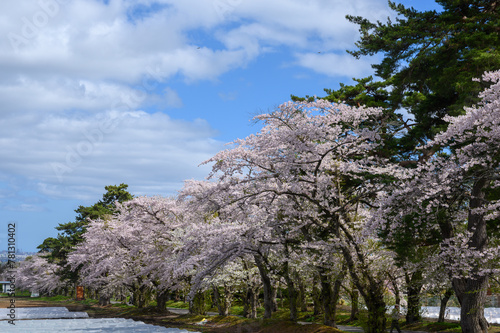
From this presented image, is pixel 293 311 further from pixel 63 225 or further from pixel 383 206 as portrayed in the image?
pixel 63 225

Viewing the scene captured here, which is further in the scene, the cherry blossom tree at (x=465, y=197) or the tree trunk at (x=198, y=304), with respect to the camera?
the tree trunk at (x=198, y=304)

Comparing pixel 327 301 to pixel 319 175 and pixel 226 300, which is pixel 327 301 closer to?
pixel 319 175

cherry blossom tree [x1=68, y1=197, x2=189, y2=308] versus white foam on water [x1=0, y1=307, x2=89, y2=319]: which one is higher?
cherry blossom tree [x1=68, y1=197, x2=189, y2=308]

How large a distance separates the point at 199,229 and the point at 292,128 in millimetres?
8453

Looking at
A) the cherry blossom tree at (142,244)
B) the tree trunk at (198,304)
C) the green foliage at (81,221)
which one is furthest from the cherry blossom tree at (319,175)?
the green foliage at (81,221)

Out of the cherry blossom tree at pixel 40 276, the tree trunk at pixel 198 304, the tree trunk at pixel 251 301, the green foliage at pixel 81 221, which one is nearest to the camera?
the tree trunk at pixel 251 301

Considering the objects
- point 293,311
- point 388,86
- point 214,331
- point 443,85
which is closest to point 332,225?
point 293,311

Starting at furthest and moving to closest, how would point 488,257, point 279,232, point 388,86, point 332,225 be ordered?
point 388,86 → point 279,232 → point 332,225 → point 488,257

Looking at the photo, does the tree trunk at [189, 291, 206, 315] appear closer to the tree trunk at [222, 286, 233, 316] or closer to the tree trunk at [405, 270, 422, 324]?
the tree trunk at [222, 286, 233, 316]

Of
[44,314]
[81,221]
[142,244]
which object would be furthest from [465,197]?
[81,221]

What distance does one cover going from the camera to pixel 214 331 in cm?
2412

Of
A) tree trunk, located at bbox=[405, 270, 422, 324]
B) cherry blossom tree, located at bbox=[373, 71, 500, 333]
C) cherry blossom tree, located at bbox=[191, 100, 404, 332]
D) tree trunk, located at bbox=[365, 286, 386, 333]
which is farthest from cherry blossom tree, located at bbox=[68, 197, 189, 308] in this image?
cherry blossom tree, located at bbox=[373, 71, 500, 333]

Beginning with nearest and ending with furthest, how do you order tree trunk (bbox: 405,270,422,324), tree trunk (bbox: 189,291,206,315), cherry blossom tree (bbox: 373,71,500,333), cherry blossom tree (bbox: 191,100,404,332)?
1. cherry blossom tree (bbox: 373,71,500,333)
2. cherry blossom tree (bbox: 191,100,404,332)
3. tree trunk (bbox: 405,270,422,324)
4. tree trunk (bbox: 189,291,206,315)

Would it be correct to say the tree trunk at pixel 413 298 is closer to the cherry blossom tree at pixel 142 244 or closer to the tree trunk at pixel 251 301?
the tree trunk at pixel 251 301
